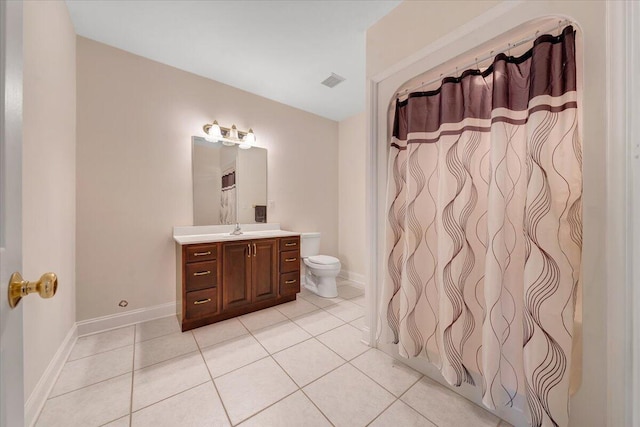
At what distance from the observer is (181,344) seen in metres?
1.88

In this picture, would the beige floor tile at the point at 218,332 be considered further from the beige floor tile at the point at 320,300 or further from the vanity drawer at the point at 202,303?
the beige floor tile at the point at 320,300

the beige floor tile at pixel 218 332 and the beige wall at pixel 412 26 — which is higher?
the beige wall at pixel 412 26

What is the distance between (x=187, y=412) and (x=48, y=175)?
5.39ft

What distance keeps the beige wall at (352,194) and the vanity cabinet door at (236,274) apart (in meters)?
1.66

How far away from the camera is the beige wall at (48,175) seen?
120 cm

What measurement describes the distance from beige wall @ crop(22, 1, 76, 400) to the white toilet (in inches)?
84.7

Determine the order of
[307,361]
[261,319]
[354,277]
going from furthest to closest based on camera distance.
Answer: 1. [354,277]
2. [261,319]
3. [307,361]

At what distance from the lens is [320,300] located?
281 cm

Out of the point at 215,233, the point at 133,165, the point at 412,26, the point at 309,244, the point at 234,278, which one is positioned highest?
the point at 412,26

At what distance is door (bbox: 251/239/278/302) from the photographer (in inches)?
95.9

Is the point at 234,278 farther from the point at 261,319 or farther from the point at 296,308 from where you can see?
the point at 296,308

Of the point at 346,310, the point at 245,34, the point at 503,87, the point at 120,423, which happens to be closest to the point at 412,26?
the point at 503,87

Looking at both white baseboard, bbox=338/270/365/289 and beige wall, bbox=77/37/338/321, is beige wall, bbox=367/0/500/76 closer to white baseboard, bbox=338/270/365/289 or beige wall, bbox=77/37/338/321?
beige wall, bbox=77/37/338/321

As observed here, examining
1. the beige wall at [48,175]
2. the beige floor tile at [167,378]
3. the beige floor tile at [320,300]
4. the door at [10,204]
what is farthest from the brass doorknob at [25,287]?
the beige floor tile at [320,300]
